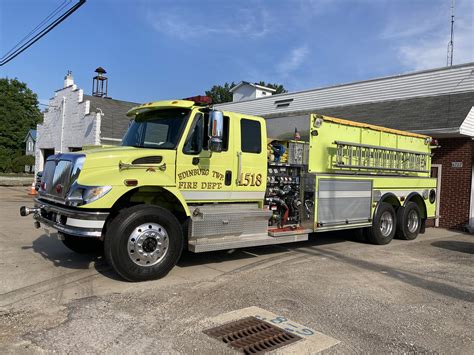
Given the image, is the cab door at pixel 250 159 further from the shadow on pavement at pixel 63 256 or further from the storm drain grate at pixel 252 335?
the storm drain grate at pixel 252 335

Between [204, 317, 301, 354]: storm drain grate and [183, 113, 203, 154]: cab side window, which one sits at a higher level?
[183, 113, 203, 154]: cab side window

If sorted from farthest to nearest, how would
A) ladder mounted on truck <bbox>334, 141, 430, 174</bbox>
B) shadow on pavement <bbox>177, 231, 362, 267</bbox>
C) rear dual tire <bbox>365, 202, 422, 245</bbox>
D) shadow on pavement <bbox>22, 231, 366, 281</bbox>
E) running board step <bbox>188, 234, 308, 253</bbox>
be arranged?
rear dual tire <bbox>365, 202, 422, 245</bbox> → ladder mounted on truck <bbox>334, 141, 430, 174</bbox> → shadow on pavement <bbox>177, 231, 362, 267</bbox> → shadow on pavement <bbox>22, 231, 366, 281</bbox> → running board step <bbox>188, 234, 308, 253</bbox>

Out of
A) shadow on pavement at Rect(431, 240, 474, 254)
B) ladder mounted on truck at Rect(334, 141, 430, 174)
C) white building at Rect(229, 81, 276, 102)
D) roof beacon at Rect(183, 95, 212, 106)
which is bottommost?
Answer: shadow on pavement at Rect(431, 240, 474, 254)

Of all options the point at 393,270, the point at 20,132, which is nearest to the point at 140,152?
the point at 393,270

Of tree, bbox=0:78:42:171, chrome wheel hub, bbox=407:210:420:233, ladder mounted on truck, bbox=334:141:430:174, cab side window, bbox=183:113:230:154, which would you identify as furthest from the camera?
tree, bbox=0:78:42:171

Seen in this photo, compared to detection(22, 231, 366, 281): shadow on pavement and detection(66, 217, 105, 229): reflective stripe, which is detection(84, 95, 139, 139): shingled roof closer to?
detection(22, 231, 366, 281): shadow on pavement

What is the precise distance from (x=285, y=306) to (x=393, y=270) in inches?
120

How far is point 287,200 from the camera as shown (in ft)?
26.8

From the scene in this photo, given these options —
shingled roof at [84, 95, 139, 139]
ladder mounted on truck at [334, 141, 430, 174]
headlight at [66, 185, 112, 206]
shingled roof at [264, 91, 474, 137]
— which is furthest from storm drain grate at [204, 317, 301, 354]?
shingled roof at [84, 95, 139, 139]

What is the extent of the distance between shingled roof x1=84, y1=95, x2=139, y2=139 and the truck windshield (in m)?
16.1

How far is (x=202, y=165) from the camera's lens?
6.75 m

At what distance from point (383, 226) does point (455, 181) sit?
4508 mm

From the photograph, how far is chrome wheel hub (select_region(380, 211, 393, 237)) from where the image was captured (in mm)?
10250

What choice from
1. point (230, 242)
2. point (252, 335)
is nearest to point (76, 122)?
point (230, 242)
